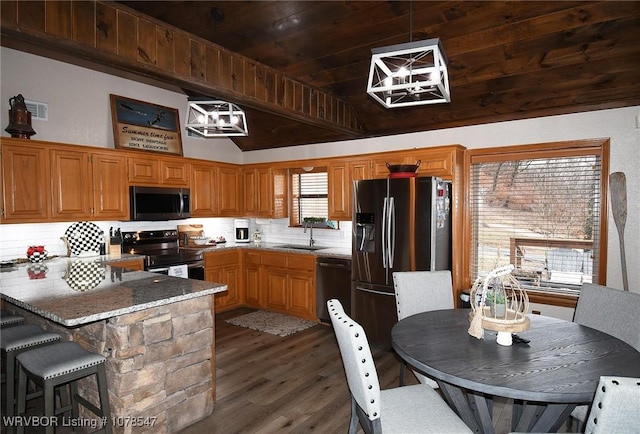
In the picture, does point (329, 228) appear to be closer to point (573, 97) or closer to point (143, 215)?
point (143, 215)

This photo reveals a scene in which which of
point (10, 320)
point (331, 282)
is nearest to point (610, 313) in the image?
point (331, 282)

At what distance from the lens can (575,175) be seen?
3854 mm

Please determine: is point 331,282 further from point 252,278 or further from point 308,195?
point 308,195

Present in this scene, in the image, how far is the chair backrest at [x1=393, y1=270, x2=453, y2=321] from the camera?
115 inches

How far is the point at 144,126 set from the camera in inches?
198

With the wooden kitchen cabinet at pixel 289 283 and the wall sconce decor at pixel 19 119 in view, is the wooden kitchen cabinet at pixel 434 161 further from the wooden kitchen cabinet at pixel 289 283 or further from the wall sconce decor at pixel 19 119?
the wall sconce decor at pixel 19 119

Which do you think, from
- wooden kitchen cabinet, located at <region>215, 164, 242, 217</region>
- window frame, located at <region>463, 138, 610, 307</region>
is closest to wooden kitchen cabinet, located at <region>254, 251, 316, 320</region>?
wooden kitchen cabinet, located at <region>215, 164, 242, 217</region>

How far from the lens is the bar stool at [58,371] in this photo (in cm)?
202

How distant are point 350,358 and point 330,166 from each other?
3.58 m

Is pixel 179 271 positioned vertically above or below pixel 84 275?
below

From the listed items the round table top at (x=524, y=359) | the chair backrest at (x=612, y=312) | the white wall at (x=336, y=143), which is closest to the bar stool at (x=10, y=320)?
the white wall at (x=336, y=143)

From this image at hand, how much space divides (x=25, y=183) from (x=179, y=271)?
1814mm

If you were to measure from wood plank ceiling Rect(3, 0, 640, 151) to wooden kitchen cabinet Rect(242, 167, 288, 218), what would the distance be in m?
1.90

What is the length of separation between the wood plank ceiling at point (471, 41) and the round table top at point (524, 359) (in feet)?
7.18
